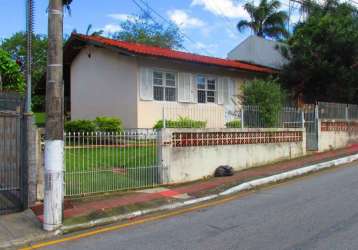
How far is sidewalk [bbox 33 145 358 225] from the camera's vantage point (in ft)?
26.4

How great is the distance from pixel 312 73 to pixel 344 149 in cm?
504

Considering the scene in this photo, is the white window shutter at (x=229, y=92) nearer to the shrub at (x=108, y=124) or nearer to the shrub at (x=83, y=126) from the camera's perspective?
the shrub at (x=108, y=124)

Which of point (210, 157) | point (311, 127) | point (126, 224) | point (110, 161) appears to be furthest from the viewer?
point (311, 127)

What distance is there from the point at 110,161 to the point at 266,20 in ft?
110

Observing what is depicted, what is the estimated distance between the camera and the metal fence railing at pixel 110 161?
9.12m

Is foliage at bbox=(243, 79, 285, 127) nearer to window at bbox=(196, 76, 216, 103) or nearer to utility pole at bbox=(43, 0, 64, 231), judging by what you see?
window at bbox=(196, 76, 216, 103)

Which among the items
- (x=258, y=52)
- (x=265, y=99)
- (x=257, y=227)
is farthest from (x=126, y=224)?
(x=258, y=52)

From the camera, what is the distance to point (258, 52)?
28234 mm

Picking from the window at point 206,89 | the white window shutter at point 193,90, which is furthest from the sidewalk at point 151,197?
the window at point 206,89

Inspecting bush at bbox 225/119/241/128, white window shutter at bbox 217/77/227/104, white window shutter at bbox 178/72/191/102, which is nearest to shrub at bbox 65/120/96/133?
white window shutter at bbox 178/72/191/102

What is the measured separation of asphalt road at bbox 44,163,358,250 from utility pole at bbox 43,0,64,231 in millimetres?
864

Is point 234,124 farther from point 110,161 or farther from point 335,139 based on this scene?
point 335,139

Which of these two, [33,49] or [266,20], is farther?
[33,49]

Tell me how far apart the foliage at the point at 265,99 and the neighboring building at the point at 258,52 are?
11242 millimetres
